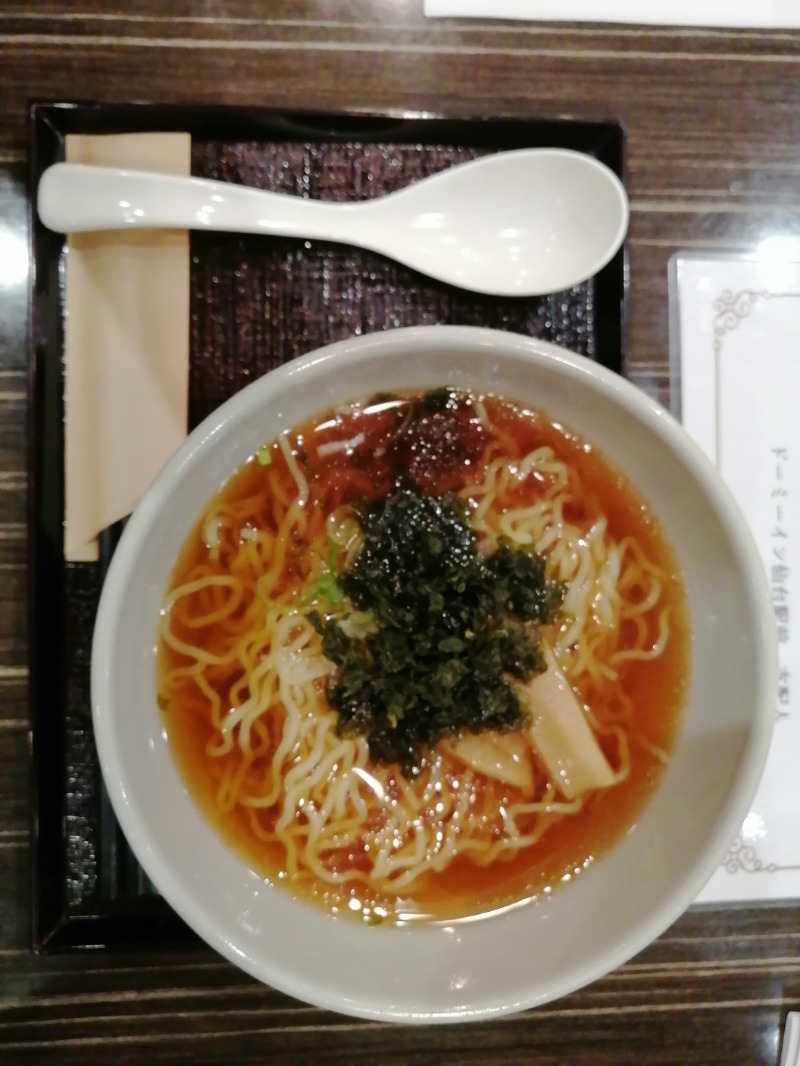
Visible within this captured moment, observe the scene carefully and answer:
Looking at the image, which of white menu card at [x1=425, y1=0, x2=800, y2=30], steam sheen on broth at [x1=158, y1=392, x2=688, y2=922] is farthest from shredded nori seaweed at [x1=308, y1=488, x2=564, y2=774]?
white menu card at [x1=425, y1=0, x2=800, y2=30]

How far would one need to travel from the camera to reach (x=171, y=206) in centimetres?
119

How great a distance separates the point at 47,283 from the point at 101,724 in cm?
68

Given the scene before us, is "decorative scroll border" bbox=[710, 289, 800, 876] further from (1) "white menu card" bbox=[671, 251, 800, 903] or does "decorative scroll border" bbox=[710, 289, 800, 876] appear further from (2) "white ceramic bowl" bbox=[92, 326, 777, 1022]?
(2) "white ceramic bowl" bbox=[92, 326, 777, 1022]

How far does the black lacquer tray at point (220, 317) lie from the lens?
4.00 feet

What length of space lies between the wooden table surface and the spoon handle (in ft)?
0.57

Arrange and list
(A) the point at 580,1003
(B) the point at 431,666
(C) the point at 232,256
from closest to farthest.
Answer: (B) the point at 431,666 < (C) the point at 232,256 < (A) the point at 580,1003

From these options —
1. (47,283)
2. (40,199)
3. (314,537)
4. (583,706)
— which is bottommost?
(583,706)

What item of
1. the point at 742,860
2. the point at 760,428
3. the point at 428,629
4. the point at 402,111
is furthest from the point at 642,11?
the point at 742,860

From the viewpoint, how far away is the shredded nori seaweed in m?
1.14

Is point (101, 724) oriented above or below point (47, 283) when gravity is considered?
below

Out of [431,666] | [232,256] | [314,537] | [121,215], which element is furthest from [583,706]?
[121,215]

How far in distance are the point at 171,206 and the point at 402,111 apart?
41cm

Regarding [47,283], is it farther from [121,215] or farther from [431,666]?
[431,666]

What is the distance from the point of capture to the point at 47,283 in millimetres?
1216
